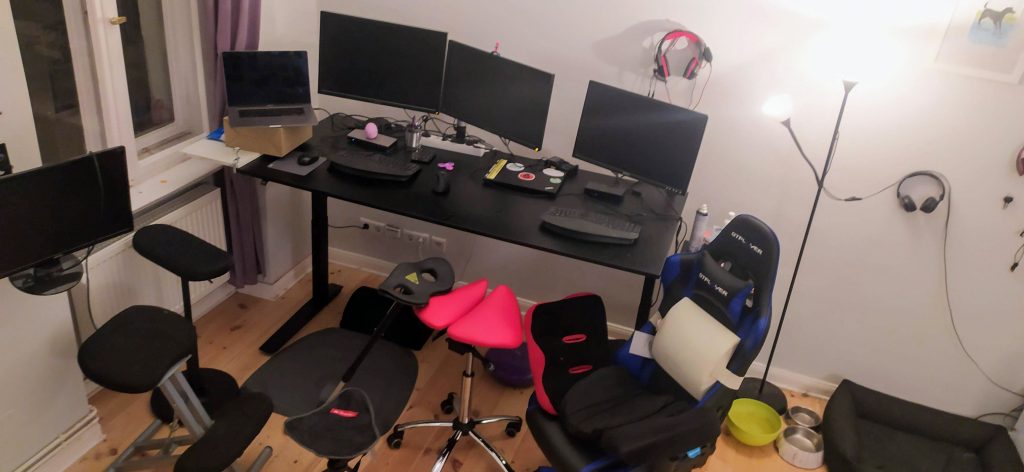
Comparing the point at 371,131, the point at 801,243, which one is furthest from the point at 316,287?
the point at 801,243

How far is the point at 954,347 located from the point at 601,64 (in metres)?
1.87

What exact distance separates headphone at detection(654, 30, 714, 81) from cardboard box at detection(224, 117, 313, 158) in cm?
147

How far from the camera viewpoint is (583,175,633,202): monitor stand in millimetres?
2807

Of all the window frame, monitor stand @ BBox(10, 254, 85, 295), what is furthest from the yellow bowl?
the window frame

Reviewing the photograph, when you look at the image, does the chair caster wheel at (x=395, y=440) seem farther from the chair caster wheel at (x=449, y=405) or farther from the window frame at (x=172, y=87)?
the window frame at (x=172, y=87)

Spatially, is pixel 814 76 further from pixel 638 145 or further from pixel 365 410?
pixel 365 410

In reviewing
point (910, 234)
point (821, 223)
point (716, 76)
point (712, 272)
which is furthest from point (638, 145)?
point (910, 234)

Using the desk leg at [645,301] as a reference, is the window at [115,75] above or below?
above

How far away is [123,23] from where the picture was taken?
2.64 meters

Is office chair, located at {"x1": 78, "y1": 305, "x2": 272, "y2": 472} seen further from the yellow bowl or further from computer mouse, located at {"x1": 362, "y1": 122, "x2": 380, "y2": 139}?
the yellow bowl

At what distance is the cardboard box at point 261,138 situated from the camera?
2773mm

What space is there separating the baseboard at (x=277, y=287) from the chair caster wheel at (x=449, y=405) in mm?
1083

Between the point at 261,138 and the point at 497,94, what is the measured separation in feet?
3.07

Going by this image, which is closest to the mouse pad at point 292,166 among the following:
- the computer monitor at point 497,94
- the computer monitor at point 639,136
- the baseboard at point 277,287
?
the computer monitor at point 497,94
